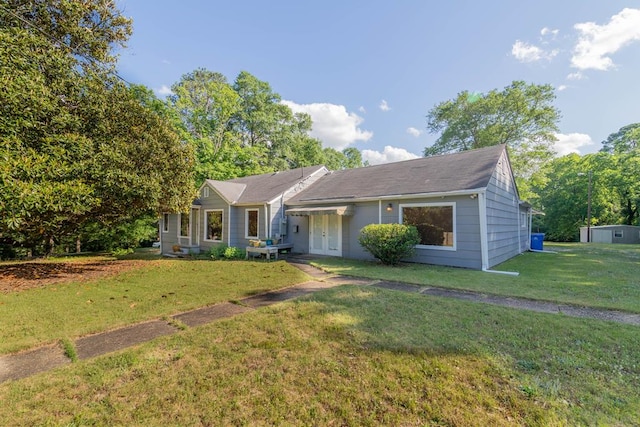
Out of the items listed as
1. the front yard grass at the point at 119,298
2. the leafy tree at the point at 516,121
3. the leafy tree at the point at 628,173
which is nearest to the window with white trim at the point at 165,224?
the front yard grass at the point at 119,298

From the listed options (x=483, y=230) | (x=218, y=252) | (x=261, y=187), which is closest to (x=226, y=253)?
(x=218, y=252)

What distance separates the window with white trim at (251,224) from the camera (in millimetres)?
13820

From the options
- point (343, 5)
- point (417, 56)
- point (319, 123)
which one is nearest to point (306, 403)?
point (343, 5)

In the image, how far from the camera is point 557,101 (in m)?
24.3

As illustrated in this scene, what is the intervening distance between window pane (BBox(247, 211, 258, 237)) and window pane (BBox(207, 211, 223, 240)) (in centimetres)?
179

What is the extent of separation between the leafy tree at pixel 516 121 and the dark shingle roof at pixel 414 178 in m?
15.8

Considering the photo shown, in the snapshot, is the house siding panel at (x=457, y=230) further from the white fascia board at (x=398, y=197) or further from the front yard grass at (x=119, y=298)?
the front yard grass at (x=119, y=298)

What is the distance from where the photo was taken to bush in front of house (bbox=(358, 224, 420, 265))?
9383 mm

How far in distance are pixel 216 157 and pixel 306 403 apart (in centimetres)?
2232

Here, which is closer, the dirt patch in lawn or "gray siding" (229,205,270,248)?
the dirt patch in lawn

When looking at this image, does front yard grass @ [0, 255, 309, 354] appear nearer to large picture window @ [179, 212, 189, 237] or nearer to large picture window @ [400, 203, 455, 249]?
large picture window @ [400, 203, 455, 249]

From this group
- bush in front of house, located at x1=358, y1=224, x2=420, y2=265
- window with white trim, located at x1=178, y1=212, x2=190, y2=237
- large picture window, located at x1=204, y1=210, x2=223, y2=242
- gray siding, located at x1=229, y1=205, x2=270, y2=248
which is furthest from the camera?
window with white trim, located at x1=178, y1=212, x2=190, y2=237

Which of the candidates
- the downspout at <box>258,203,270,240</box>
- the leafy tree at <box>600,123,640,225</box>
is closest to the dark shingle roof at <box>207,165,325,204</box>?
the downspout at <box>258,203,270,240</box>

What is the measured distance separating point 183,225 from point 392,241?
12.4 meters
